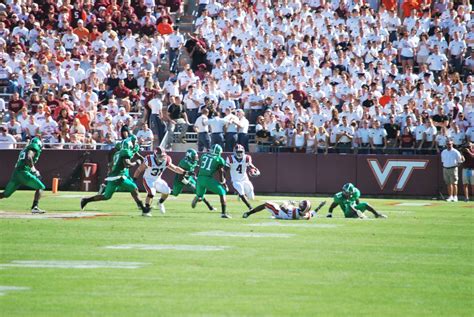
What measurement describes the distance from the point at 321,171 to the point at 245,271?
798 inches

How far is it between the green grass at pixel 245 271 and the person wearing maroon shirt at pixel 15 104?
44.3ft

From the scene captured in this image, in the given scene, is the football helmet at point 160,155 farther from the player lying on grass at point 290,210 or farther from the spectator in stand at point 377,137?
the spectator in stand at point 377,137

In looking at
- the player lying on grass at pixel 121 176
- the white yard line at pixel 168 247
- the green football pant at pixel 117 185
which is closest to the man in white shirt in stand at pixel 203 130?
the player lying on grass at pixel 121 176

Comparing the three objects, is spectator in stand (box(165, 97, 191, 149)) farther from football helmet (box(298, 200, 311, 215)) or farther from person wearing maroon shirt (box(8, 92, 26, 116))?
football helmet (box(298, 200, 311, 215))

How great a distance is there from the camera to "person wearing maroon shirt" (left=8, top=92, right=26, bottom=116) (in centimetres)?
3653

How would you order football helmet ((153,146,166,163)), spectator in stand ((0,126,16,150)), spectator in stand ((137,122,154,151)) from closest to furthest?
football helmet ((153,146,166,163)) → spectator in stand ((137,122,154,151)) → spectator in stand ((0,126,16,150))

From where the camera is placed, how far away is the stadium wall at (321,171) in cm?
3484

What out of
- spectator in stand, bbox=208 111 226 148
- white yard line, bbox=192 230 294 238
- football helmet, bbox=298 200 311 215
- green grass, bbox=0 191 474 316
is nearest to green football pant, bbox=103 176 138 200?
green grass, bbox=0 191 474 316

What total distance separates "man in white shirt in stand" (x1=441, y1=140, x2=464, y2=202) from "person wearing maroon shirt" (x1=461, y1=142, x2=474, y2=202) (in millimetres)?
A: 286

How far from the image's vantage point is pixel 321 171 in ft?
116

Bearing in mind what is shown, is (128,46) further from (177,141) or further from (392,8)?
(392,8)

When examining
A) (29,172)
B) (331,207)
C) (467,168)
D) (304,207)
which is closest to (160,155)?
(29,172)

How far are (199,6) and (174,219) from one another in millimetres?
17642

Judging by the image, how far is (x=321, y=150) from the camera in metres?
35.3
